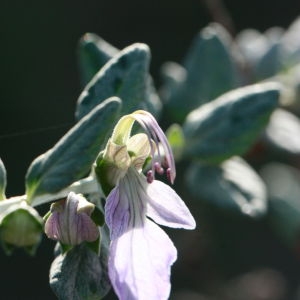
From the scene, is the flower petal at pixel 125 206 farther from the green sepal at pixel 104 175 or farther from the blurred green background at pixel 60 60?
the blurred green background at pixel 60 60

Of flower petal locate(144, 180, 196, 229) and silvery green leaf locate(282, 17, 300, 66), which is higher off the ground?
flower petal locate(144, 180, 196, 229)

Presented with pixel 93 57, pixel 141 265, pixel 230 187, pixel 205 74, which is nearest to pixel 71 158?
pixel 141 265

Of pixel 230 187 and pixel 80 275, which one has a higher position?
pixel 80 275

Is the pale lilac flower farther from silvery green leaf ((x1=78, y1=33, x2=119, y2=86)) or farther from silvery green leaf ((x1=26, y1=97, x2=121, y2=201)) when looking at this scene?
silvery green leaf ((x1=78, y1=33, x2=119, y2=86))

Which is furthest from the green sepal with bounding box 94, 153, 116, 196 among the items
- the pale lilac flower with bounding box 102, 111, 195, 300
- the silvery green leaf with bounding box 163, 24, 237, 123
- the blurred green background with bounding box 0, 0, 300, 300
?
the blurred green background with bounding box 0, 0, 300, 300

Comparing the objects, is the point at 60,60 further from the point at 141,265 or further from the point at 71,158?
the point at 141,265

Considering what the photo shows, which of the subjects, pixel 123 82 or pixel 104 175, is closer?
pixel 104 175
